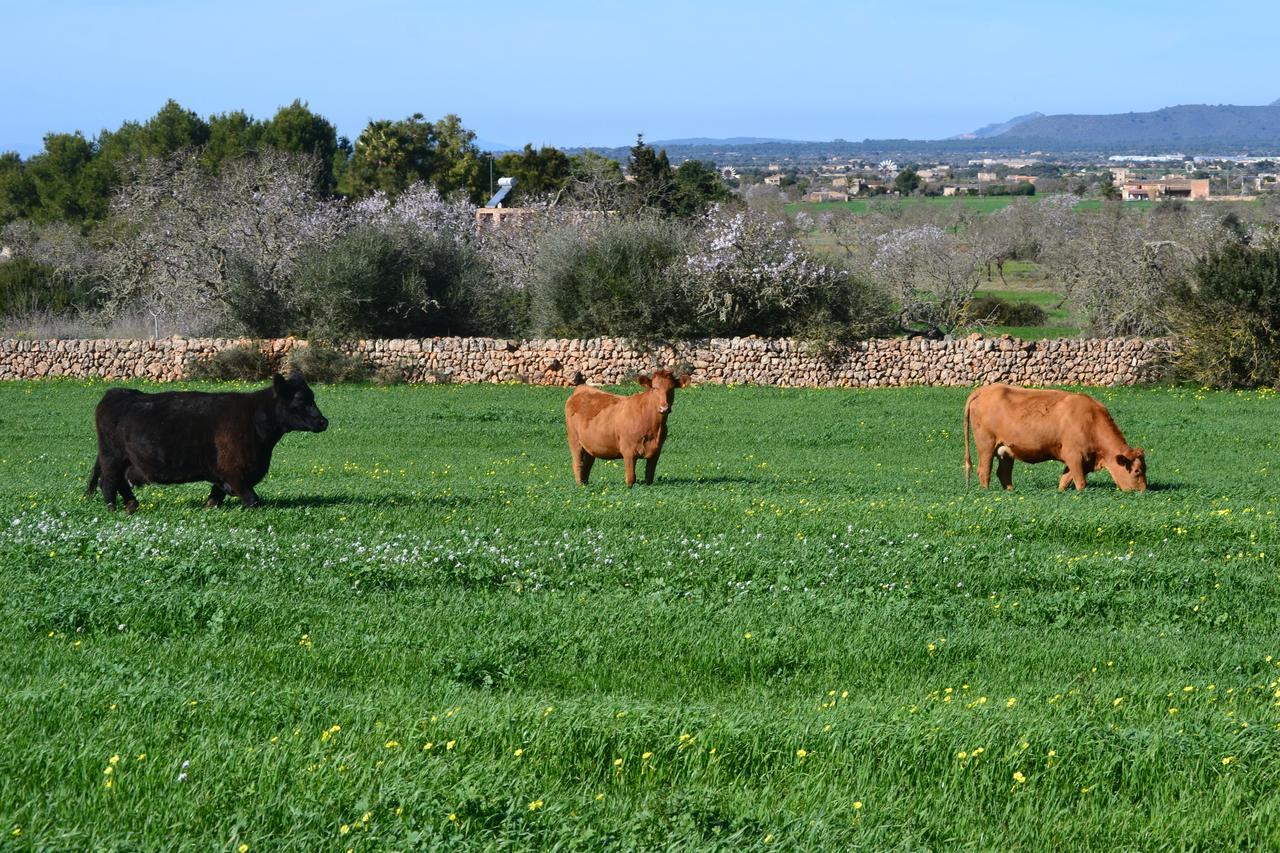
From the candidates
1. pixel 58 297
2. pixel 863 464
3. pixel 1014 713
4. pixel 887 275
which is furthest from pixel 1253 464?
pixel 58 297

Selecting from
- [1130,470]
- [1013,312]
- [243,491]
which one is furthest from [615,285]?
[243,491]

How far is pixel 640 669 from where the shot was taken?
8.71 m

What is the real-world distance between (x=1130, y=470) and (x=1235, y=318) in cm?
1941

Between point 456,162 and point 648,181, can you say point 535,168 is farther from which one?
point 648,181

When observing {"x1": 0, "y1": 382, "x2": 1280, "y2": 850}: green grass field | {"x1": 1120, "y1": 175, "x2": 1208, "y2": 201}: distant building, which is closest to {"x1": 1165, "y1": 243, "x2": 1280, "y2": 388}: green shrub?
{"x1": 0, "y1": 382, "x2": 1280, "y2": 850}: green grass field

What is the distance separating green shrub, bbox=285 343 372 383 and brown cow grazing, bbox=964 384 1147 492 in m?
23.5

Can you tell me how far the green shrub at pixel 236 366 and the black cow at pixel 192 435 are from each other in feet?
79.8

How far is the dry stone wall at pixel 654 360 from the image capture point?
3828 centimetres

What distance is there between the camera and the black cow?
14391 millimetres

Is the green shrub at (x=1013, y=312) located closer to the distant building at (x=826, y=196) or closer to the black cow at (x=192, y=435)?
the black cow at (x=192, y=435)

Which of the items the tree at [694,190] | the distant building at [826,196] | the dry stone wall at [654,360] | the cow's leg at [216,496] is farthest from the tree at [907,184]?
the cow's leg at [216,496]

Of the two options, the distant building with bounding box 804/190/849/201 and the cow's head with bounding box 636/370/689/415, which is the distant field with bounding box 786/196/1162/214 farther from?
the cow's head with bounding box 636/370/689/415

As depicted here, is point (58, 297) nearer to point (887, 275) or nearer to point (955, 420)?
point (887, 275)

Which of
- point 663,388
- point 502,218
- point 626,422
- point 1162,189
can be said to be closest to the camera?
point 663,388
